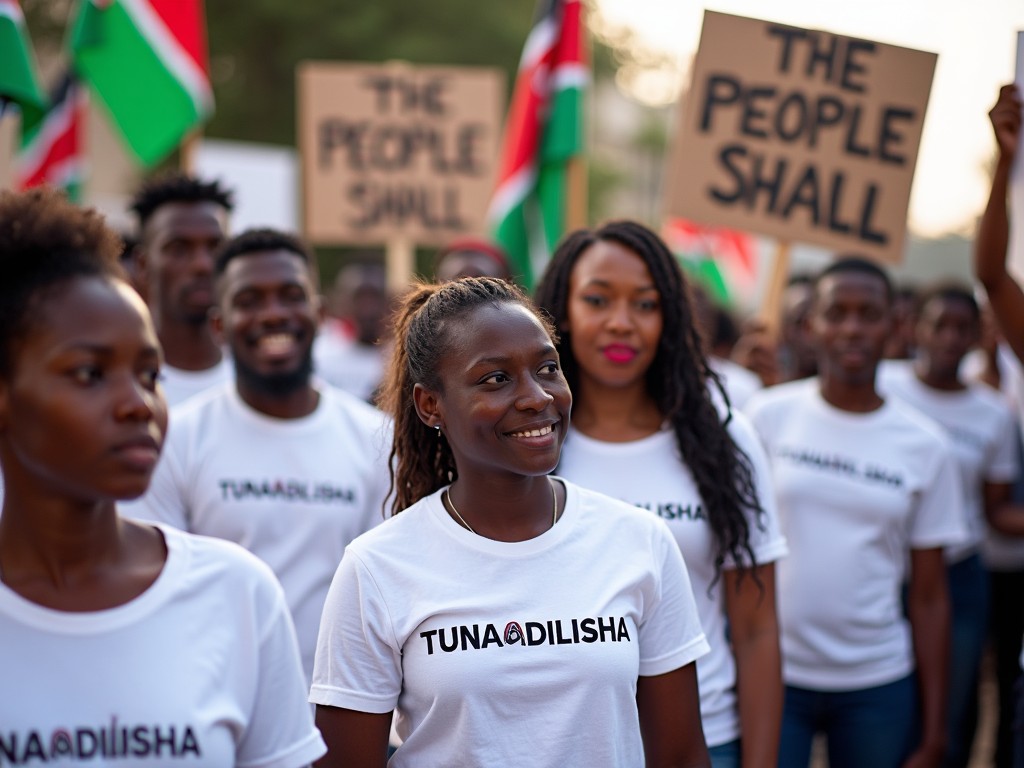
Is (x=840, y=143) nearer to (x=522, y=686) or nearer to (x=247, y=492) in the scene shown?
(x=247, y=492)

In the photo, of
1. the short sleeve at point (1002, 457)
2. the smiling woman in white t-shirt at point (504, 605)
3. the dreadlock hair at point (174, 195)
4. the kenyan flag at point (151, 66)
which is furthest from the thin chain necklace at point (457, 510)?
the kenyan flag at point (151, 66)

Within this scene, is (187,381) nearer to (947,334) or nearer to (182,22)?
(947,334)

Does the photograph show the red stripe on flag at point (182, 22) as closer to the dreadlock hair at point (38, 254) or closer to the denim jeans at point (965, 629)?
the denim jeans at point (965, 629)

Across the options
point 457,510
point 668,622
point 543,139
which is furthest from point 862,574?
point 543,139

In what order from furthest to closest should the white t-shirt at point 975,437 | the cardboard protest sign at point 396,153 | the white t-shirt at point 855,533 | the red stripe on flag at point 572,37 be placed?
1. the cardboard protest sign at point 396,153
2. the red stripe on flag at point 572,37
3. the white t-shirt at point 975,437
4. the white t-shirt at point 855,533

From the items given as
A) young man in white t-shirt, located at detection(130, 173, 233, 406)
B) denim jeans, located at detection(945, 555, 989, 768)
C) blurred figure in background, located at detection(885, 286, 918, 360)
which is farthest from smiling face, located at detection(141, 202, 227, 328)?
blurred figure in background, located at detection(885, 286, 918, 360)

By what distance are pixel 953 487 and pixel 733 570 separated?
55.3 inches

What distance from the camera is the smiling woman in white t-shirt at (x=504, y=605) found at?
247 cm

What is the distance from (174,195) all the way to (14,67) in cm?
84

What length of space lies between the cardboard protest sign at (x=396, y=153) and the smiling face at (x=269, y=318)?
390cm

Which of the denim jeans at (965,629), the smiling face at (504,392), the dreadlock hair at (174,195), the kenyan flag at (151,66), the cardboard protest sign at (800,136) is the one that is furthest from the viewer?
the kenyan flag at (151,66)

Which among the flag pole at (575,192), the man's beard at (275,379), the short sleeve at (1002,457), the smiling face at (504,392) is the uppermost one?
the smiling face at (504,392)

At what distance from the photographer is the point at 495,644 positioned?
2467mm

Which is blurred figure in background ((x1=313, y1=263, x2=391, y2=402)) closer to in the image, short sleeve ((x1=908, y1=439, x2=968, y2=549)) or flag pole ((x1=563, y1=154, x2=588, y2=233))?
flag pole ((x1=563, y1=154, x2=588, y2=233))
